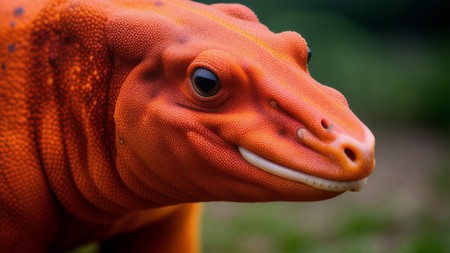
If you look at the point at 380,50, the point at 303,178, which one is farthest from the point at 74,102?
the point at 380,50

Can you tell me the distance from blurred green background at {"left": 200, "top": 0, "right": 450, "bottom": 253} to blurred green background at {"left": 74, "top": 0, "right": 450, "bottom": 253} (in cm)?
1

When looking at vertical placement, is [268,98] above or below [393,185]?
above

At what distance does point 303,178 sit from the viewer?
104 inches

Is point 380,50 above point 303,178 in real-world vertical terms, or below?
below

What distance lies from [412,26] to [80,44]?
8963 mm

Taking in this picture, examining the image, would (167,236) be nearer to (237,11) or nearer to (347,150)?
(237,11)

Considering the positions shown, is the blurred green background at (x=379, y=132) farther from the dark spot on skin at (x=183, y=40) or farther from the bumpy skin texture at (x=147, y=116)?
the dark spot on skin at (x=183, y=40)

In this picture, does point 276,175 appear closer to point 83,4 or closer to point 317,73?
point 83,4

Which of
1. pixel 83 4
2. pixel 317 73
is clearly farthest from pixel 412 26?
pixel 83 4

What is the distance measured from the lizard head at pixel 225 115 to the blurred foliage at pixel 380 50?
21.0 ft

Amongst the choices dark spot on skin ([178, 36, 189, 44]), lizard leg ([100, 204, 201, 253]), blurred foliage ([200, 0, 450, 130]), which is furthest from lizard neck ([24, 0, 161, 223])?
blurred foliage ([200, 0, 450, 130])

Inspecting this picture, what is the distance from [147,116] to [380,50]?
27.5 feet

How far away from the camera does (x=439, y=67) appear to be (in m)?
9.95

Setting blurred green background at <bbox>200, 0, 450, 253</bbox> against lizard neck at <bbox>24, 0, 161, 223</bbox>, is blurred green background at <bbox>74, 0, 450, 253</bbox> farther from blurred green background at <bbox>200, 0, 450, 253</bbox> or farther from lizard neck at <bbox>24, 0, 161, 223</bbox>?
lizard neck at <bbox>24, 0, 161, 223</bbox>
